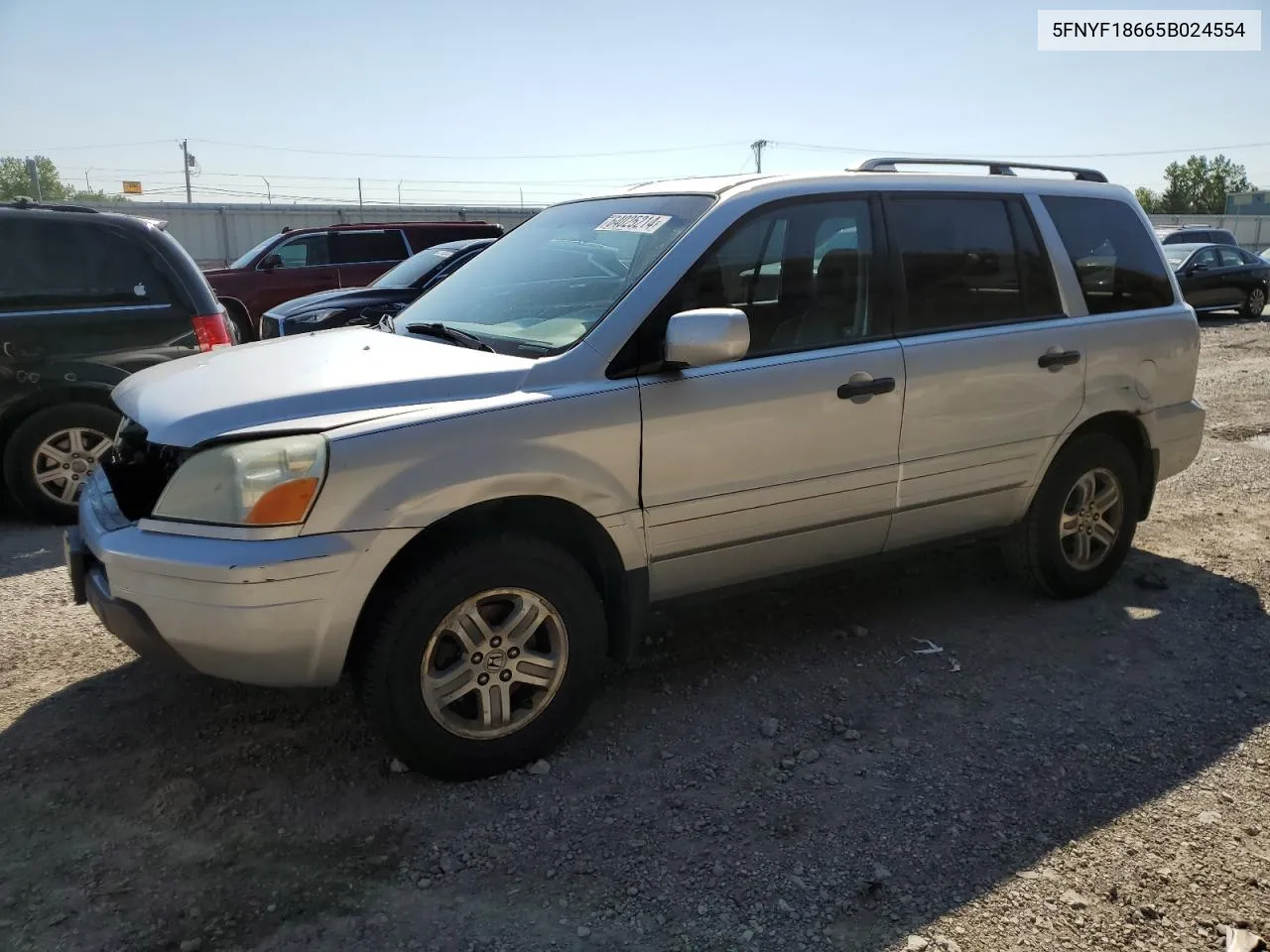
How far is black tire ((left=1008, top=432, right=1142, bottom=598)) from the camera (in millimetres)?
4453

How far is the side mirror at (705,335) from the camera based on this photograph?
311 cm

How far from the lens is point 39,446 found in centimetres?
580

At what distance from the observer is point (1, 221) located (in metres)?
5.83

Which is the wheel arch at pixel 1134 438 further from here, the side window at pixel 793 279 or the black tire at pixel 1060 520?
the side window at pixel 793 279

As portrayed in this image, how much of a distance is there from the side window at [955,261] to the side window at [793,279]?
7.8 inches

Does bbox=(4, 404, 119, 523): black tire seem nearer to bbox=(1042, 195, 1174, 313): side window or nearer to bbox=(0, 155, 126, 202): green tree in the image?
bbox=(1042, 195, 1174, 313): side window

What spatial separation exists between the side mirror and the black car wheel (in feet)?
64.8

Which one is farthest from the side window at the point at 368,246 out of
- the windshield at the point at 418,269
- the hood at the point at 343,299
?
the hood at the point at 343,299

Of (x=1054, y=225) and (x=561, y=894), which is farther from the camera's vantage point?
(x=1054, y=225)

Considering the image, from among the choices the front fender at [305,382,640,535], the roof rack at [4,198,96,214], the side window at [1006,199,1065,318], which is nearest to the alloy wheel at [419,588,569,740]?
the front fender at [305,382,640,535]

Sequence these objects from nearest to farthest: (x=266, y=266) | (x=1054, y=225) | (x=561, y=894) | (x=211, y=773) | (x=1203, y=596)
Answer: (x=561, y=894), (x=211, y=773), (x=1054, y=225), (x=1203, y=596), (x=266, y=266)

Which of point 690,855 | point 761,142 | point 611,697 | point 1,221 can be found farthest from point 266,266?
point 761,142

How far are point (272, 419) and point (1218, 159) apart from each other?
105744mm

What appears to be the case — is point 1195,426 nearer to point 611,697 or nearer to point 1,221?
point 611,697
